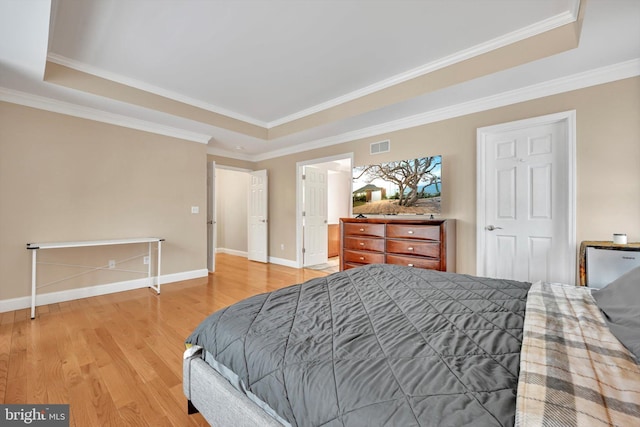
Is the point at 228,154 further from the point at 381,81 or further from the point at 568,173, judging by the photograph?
the point at 568,173

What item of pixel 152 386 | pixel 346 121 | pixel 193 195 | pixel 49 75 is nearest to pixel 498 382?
pixel 152 386

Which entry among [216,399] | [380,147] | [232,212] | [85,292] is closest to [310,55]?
[380,147]

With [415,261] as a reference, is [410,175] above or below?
above

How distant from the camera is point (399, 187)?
3791 mm

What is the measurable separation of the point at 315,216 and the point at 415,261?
112 inches

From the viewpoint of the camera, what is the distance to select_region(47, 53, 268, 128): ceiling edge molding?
2844mm

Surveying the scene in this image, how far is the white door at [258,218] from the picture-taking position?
5.93 metres

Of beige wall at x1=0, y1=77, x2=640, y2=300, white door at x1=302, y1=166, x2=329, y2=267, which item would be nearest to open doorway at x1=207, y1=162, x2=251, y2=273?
white door at x1=302, y1=166, x2=329, y2=267

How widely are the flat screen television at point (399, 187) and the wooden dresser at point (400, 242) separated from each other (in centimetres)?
37

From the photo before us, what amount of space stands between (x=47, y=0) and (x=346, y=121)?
3032mm

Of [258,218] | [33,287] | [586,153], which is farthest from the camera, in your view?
[258,218]

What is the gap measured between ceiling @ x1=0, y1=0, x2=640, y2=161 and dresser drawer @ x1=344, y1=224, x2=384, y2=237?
4.97ft

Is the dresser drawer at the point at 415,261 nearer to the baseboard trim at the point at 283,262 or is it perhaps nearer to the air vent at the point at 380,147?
the air vent at the point at 380,147

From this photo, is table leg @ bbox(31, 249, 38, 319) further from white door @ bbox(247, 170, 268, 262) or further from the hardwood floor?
white door @ bbox(247, 170, 268, 262)
